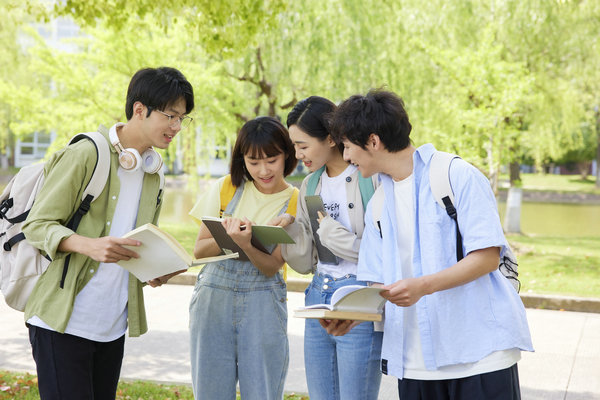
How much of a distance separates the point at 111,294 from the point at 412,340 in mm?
1188

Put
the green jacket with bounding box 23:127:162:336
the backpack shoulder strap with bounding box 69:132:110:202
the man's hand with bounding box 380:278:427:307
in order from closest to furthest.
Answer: the man's hand with bounding box 380:278:427:307
the green jacket with bounding box 23:127:162:336
the backpack shoulder strap with bounding box 69:132:110:202

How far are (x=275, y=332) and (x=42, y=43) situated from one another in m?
12.9

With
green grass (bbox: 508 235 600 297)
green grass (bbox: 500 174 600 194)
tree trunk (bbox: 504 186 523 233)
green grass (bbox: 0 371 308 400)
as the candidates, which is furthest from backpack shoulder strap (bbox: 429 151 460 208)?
green grass (bbox: 500 174 600 194)

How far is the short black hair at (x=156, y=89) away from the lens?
9.31 ft

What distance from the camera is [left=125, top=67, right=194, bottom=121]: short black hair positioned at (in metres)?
2.84

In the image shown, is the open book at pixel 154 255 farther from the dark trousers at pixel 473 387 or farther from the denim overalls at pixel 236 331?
the dark trousers at pixel 473 387

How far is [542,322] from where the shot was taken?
7344mm

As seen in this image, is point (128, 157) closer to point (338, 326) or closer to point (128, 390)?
point (338, 326)

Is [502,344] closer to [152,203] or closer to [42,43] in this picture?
[152,203]

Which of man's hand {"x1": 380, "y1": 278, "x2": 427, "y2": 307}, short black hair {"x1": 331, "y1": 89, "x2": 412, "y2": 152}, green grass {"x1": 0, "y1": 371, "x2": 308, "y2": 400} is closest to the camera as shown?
man's hand {"x1": 380, "y1": 278, "x2": 427, "y2": 307}

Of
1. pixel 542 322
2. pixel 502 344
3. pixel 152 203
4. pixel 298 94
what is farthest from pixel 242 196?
pixel 298 94

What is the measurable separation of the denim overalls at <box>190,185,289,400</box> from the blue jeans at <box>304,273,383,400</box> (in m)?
0.19

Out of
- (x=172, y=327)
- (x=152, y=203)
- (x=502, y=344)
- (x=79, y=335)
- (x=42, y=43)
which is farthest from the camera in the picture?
(x=42, y=43)

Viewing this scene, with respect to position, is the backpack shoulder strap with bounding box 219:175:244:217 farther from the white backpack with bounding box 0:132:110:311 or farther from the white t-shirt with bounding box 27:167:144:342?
the white backpack with bounding box 0:132:110:311
